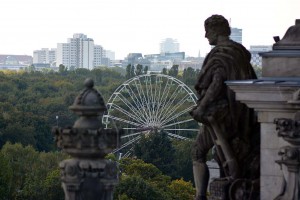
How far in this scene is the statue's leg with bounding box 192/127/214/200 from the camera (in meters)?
20.5

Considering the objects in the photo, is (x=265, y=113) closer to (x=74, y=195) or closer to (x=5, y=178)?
(x=74, y=195)

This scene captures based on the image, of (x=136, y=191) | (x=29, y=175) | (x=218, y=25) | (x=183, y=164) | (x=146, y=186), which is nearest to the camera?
(x=218, y=25)

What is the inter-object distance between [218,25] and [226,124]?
138 cm

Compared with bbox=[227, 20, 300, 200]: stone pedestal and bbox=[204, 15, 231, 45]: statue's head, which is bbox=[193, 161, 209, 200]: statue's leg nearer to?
bbox=[227, 20, 300, 200]: stone pedestal

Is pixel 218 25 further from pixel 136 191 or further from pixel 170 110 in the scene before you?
pixel 170 110

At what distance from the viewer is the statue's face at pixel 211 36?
21.0m

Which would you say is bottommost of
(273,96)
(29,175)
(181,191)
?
(181,191)

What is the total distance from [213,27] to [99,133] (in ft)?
17.3

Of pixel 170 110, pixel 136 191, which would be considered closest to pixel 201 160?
pixel 136 191

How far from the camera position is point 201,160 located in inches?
810

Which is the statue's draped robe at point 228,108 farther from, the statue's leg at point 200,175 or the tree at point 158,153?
the tree at point 158,153

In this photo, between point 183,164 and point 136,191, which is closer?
point 136,191

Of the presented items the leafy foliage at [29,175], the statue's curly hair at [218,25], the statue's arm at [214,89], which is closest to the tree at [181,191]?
the leafy foliage at [29,175]

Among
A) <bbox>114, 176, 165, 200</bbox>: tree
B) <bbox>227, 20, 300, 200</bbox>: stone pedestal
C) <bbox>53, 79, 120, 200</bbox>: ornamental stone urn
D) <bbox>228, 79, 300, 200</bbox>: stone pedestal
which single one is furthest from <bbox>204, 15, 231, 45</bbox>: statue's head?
<bbox>114, 176, 165, 200</bbox>: tree
